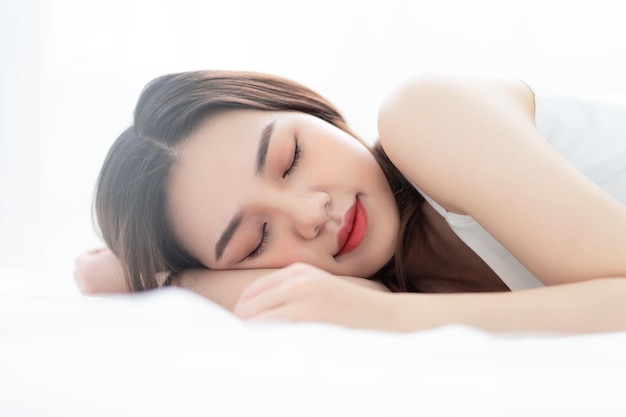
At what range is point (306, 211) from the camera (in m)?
1.02

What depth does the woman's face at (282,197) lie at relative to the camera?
104cm

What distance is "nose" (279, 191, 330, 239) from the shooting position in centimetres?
102

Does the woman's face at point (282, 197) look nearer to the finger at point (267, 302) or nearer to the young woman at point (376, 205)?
the young woman at point (376, 205)

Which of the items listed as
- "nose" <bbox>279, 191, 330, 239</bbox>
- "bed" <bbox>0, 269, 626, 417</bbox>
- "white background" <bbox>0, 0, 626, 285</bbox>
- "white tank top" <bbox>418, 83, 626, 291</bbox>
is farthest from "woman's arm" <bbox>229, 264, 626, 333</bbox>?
"white background" <bbox>0, 0, 626, 285</bbox>

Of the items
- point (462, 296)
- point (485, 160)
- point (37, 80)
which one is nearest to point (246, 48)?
point (37, 80)

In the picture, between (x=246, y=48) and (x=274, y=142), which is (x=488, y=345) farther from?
(x=246, y=48)

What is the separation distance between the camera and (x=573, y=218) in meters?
0.84

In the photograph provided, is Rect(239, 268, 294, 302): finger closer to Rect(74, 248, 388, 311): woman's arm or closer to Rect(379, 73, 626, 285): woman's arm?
Rect(74, 248, 388, 311): woman's arm

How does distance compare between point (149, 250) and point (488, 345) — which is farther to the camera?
point (149, 250)

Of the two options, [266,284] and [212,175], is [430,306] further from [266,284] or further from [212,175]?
[212,175]

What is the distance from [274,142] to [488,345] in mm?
571

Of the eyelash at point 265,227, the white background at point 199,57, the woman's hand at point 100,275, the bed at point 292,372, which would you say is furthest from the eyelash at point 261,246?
the white background at point 199,57

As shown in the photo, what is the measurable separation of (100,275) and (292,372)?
91cm

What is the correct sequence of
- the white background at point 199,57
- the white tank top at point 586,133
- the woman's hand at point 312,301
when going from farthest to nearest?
the white background at point 199,57
the white tank top at point 586,133
the woman's hand at point 312,301
